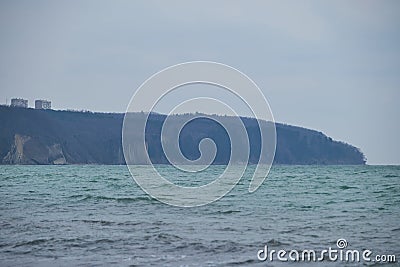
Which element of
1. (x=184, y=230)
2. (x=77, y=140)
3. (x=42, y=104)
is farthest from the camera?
(x=42, y=104)

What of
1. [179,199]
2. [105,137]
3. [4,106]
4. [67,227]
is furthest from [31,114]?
[67,227]

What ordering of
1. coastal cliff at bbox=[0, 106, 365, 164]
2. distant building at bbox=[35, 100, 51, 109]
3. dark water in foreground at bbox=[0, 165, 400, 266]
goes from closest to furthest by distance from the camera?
dark water in foreground at bbox=[0, 165, 400, 266] < coastal cliff at bbox=[0, 106, 365, 164] < distant building at bbox=[35, 100, 51, 109]

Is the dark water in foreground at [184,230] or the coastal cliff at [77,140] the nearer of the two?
the dark water in foreground at [184,230]

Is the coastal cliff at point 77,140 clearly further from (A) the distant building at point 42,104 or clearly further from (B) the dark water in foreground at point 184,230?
(B) the dark water in foreground at point 184,230

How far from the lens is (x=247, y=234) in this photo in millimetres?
20078

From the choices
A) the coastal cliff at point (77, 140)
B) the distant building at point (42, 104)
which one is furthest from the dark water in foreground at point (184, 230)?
the distant building at point (42, 104)

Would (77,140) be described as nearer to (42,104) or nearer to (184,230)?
(42,104)

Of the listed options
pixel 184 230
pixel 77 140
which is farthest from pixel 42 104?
pixel 184 230

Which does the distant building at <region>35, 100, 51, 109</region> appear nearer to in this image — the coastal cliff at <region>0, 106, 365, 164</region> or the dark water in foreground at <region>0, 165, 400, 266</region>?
the coastal cliff at <region>0, 106, 365, 164</region>

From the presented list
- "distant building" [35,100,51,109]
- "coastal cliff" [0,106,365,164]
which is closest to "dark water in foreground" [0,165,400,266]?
"coastal cliff" [0,106,365,164]

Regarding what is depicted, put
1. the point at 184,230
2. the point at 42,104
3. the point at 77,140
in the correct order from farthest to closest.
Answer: the point at 42,104 → the point at 77,140 → the point at 184,230

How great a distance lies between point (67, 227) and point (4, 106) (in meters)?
149

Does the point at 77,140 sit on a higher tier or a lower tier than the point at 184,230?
higher

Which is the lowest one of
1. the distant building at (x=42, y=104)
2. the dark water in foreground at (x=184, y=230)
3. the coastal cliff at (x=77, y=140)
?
the dark water in foreground at (x=184, y=230)
